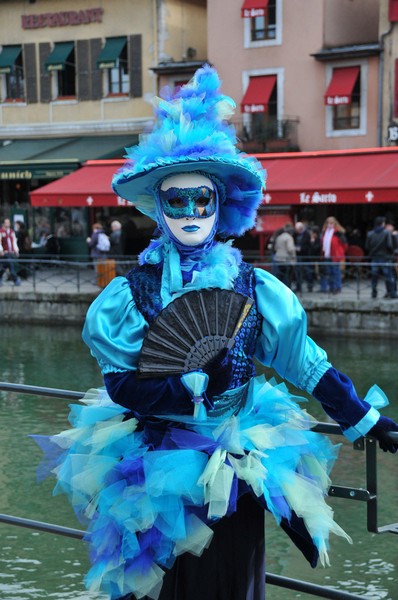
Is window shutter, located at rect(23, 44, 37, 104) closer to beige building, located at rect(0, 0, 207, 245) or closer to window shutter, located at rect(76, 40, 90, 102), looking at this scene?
beige building, located at rect(0, 0, 207, 245)

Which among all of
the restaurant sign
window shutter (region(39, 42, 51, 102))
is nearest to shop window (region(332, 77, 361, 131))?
the restaurant sign

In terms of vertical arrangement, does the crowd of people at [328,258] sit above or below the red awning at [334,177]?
below

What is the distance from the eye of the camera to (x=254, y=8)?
26438mm

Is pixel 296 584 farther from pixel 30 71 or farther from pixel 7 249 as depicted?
pixel 30 71

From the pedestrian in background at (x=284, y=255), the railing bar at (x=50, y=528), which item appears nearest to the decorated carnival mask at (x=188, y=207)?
the railing bar at (x=50, y=528)

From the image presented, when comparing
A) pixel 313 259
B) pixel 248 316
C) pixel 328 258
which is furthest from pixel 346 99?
pixel 248 316

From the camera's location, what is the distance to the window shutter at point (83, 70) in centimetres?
2972

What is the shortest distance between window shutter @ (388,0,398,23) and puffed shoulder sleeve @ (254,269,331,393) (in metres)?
23.5

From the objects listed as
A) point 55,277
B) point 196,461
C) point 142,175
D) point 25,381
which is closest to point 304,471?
point 196,461

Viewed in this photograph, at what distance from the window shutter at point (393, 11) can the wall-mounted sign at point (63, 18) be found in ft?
29.7

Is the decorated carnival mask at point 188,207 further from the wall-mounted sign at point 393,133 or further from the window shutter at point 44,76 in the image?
the window shutter at point 44,76

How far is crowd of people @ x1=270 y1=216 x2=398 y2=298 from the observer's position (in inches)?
714

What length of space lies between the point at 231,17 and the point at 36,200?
303 inches

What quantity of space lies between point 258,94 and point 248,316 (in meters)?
24.5
